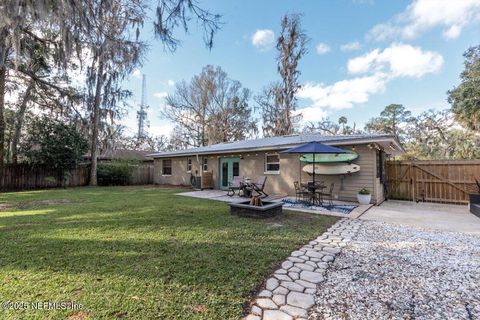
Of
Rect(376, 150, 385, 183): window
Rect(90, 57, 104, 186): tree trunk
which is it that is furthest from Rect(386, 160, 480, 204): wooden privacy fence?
Rect(90, 57, 104, 186): tree trunk

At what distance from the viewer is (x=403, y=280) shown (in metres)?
2.73

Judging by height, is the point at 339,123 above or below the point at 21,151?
above

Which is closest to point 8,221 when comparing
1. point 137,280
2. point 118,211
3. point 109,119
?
point 118,211

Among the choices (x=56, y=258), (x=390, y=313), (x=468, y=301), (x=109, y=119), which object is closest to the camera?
(x=390, y=313)

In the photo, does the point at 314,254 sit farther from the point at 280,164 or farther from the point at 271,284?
the point at 280,164

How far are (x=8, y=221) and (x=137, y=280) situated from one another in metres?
4.81

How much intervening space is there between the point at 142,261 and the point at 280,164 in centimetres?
790

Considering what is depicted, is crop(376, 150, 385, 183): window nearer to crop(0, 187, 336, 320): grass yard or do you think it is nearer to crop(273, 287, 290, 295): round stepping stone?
A: crop(0, 187, 336, 320): grass yard

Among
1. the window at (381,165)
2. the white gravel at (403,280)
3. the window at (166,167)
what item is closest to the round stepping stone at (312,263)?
the white gravel at (403,280)

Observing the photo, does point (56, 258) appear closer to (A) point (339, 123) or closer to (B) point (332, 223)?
(B) point (332, 223)

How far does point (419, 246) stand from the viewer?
3910mm

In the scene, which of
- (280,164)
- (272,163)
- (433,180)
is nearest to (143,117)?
(272,163)

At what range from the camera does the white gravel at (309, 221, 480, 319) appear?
7.02ft

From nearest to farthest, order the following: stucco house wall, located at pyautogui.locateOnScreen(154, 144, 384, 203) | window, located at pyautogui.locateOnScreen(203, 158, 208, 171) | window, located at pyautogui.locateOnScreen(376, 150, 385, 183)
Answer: stucco house wall, located at pyautogui.locateOnScreen(154, 144, 384, 203) < window, located at pyautogui.locateOnScreen(376, 150, 385, 183) < window, located at pyautogui.locateOnScreen(203, 158, 208, 171)
